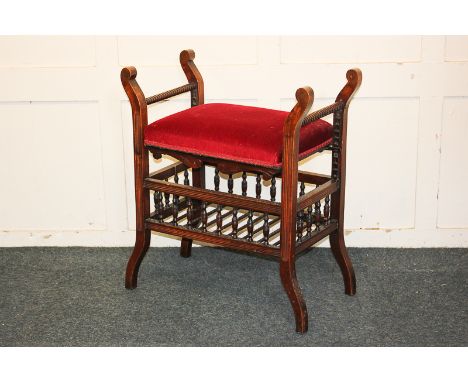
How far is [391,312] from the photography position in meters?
3.16

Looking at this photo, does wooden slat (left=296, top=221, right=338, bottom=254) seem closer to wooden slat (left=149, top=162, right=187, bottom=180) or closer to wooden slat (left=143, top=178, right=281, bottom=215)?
wooden slat (left=143, top=178, right=281, bottom=215)

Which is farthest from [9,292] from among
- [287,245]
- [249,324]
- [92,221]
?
[287,245]

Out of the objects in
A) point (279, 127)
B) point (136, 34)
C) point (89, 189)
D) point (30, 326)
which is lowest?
point (30, 326)

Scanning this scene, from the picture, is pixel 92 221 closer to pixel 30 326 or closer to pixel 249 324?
pixel 30 326

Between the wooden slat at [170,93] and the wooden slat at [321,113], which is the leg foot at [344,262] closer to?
the wooden slat at [321,113]

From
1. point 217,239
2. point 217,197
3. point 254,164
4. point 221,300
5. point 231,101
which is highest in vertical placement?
point 231,101

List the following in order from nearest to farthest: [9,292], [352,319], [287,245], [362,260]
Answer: [287,245] < [352,319] < [9,292] < [362,260]

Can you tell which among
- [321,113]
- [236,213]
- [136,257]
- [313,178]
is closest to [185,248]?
[136,257]

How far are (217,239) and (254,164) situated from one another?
0.39 m

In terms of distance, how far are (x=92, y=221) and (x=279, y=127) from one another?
4.35 ft

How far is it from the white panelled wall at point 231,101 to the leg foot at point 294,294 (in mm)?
879

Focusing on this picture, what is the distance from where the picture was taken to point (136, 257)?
11.0 feet

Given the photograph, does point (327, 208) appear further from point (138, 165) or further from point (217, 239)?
point (138, 165)

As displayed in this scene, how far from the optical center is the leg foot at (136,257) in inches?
130
